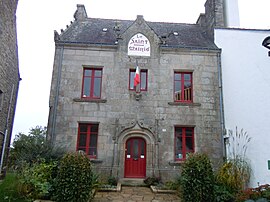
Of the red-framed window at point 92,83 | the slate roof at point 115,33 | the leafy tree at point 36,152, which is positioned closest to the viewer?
the leafy tree at point 36,152

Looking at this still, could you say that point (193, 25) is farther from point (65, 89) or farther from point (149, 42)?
point (65, 89)

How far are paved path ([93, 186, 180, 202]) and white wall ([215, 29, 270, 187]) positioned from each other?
371cm

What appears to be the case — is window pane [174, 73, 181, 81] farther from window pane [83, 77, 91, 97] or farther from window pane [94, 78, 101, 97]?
window pane [83, 77, 91, 97]

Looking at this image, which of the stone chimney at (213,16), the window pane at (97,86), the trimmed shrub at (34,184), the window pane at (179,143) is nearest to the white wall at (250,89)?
the stone chimney at (213,16)

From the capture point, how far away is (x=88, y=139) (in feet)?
36.4

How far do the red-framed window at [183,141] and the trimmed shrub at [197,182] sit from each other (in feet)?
12.2

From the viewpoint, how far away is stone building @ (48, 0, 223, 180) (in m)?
11.0

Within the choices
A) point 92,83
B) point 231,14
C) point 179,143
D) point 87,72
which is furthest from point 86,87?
point 231,14

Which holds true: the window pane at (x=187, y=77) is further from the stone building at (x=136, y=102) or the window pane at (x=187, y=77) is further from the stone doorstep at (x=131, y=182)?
the stone doorstep at (x=131, y=182)

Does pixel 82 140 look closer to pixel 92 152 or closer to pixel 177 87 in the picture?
pixel 92 152

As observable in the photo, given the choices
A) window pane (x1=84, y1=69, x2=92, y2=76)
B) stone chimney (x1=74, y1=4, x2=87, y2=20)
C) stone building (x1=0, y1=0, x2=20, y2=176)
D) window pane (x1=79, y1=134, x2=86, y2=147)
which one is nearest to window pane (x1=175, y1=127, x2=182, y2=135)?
window pane (x1=79, y1=134, x2=86, y2=147)

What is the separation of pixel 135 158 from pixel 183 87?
13.2ft

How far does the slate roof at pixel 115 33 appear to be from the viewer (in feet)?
40.8

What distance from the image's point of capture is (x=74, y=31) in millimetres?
13164
